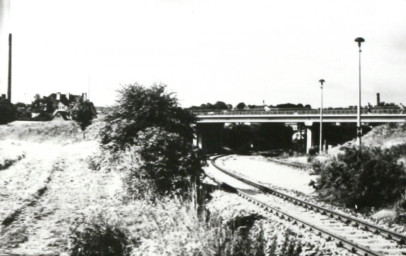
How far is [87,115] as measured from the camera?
53.5 m

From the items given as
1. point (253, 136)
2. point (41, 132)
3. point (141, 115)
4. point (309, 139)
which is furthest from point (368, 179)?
point (253, 136)

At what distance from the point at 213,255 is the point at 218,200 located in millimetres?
11162

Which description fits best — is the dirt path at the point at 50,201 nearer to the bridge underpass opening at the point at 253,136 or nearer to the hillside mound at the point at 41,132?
the hillside mound at the point at 41,132

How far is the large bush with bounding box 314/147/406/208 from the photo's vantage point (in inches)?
Result: 670

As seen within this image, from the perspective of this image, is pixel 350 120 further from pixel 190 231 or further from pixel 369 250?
pixel 190 231

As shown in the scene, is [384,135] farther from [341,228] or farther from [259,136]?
[259,136]

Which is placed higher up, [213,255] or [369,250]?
[213,255]

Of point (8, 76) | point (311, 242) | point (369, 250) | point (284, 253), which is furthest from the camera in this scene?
point (8, 76)

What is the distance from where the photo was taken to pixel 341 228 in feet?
42.4

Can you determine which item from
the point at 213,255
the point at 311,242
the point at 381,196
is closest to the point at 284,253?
the point at 213,255

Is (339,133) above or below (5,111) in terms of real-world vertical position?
below

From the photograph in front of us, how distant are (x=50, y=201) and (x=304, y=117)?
48167 millimetres

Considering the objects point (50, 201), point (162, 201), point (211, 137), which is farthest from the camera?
point (211, 137)

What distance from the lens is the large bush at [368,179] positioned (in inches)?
670
